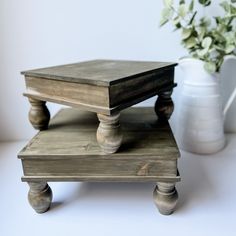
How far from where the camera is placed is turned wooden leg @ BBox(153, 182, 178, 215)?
482mm

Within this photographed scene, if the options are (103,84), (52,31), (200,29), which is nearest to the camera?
(103,84)

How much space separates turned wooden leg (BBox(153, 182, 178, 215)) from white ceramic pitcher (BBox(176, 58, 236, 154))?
0.27 meters

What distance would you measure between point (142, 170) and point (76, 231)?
17cm

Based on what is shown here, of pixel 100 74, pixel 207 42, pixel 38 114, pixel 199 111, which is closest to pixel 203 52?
pixel 207 42

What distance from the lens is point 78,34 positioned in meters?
0.76

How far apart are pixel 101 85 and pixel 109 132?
0.28 ft

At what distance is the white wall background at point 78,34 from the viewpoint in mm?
736

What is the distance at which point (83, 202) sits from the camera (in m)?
0.55

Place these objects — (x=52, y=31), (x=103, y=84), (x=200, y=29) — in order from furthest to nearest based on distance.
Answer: (x=52, y=31) → (x=200, y=29) → (x=103, y=84)

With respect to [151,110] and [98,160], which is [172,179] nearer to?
[98,160]

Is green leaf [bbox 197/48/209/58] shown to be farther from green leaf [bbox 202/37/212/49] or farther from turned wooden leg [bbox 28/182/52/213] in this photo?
turned wooden leg [bbox 28/182/52/213]

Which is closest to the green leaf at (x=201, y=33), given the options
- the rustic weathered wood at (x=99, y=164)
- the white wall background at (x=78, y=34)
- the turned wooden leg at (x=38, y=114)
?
the white wall background at (x=78, y=34)

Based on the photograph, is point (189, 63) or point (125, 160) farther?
point (189, 63)

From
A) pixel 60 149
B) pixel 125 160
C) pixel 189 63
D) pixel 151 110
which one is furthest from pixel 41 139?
pixel 189 63
